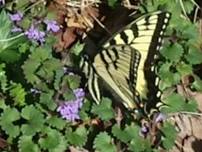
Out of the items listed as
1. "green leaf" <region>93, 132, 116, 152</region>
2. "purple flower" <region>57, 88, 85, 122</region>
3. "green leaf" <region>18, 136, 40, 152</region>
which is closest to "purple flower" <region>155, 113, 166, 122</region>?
"green leaf" <region>93, 132, 116, 152</region>

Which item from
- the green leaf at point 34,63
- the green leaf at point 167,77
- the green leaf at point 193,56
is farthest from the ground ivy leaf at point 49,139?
the green leaf at point 193,56

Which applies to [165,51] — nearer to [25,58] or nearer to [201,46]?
[201,46]

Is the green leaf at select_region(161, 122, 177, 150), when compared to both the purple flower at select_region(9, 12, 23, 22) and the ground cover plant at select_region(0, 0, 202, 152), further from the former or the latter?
the purple flower at select_region(9, 12, 23, 22)

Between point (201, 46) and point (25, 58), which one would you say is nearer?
point (25, 58)

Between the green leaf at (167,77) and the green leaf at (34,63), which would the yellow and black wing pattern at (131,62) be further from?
the green leaf at (34,63)

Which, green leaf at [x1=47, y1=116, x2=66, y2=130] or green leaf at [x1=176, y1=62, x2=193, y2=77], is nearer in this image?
green leaf at [x1=47, y1=116, x2=66, y2=130]

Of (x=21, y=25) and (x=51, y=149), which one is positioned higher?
(x=21, y=25)

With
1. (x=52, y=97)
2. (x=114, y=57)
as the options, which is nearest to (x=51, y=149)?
(x=52, y=97)
